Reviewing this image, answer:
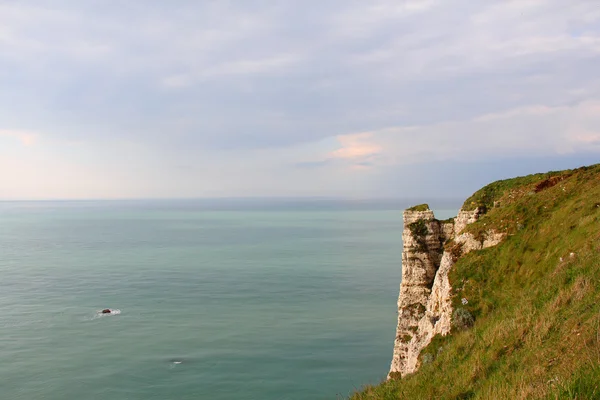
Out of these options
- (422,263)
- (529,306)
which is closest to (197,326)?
(422,263)

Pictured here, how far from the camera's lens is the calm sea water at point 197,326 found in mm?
39781

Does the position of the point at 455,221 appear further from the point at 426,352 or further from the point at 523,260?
the point at 426,352

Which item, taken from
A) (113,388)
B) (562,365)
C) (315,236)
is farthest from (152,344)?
(315,236)

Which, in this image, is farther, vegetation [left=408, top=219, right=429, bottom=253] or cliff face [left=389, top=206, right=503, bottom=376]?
vegetation [left=408, top=219, right=429, bottom=253]

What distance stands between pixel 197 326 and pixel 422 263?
35913 mm

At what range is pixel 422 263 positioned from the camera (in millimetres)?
29219

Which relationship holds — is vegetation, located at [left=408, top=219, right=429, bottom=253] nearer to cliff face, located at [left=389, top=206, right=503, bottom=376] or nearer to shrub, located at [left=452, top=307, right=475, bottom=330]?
cliff face, located at [left=389, top=206, right=503, bottom=376]

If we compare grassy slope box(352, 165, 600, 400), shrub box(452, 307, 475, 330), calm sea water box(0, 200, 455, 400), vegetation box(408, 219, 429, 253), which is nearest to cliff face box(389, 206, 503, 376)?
vegetation box(408, 219, 429, 253)

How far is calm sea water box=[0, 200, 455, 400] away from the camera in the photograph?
39781mm

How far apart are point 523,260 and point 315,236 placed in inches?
5812

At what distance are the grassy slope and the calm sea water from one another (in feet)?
39.0

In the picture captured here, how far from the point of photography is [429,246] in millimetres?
29422

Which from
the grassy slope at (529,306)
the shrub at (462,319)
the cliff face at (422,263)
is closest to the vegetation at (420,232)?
the cliff face at (422,263)

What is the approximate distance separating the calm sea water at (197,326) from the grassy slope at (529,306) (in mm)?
11883
